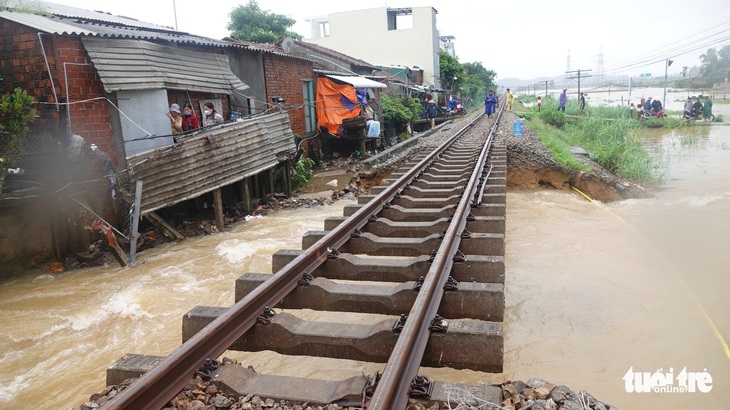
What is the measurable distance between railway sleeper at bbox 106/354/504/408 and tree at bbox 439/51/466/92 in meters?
43.0

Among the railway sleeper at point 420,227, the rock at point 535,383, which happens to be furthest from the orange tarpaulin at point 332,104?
the rock at point 535,383

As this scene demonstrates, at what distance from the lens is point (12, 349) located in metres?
4.89

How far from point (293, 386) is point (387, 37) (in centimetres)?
3753

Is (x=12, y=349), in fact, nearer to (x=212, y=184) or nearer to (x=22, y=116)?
(x=22, y=116)

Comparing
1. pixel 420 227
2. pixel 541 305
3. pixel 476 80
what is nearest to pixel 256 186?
pixel 420 227

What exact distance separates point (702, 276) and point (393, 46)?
1363 inches

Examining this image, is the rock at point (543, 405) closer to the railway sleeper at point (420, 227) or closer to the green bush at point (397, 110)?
the railway sleeper at point (420, 227)

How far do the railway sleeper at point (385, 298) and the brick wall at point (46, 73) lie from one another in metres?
5.83

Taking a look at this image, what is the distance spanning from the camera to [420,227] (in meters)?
4.97

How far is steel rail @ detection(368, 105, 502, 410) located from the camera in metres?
2.16

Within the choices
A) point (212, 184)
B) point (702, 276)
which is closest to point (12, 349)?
point (212, 184)

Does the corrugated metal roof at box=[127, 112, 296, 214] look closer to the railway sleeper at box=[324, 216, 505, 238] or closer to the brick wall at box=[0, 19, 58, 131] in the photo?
the brick wall at box=[0, 19, 58, 131]

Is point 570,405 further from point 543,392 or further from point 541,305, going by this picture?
point 541,305

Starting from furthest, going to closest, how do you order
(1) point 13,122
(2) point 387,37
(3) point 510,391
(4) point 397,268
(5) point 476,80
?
(5) point 476,80, (2) point 387,37, (1) point 13,122, (4) point 397,268, (3) point 510,391
